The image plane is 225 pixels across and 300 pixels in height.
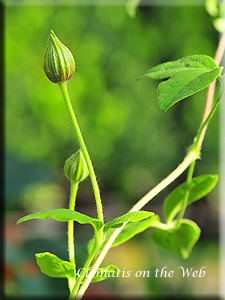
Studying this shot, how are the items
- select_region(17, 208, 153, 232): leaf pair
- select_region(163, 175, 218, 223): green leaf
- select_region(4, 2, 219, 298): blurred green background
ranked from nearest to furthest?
select_region(17, 208, 153, 232): leaf pair → select_region(163, 175, 218, 223): green leaf → select_region(4, 2, 219, 298): blurred green background

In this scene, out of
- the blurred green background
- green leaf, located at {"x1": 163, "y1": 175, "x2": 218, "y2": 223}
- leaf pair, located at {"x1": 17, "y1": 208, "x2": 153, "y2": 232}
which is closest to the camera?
leaf pair, located at {"x1": 17, "y1": 208, "x2": 153, "y2": 232}

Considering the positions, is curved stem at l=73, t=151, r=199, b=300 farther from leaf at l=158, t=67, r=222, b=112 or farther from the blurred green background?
the blurred green background

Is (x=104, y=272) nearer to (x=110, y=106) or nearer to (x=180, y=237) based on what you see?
(x=180, y=237)

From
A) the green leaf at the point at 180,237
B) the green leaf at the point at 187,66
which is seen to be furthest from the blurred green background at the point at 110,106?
the green leaf at the point at 187,66

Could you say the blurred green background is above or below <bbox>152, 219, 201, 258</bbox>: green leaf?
above

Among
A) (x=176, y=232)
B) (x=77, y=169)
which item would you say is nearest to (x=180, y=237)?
(x=176, y=232)

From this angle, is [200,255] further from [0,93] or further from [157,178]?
[0,93]

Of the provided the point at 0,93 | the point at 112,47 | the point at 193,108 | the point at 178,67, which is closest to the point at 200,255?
the point at 193,108

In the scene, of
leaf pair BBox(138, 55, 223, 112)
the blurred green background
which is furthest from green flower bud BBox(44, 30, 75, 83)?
the blurred green background
